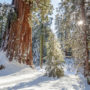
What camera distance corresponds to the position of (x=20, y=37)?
6469 mm

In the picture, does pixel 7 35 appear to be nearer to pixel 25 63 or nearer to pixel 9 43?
pixel 9 43

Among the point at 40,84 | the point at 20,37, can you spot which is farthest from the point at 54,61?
the point at 20,37

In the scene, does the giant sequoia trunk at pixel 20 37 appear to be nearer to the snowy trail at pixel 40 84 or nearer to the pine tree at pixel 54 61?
the pine tree at pixel 54 61

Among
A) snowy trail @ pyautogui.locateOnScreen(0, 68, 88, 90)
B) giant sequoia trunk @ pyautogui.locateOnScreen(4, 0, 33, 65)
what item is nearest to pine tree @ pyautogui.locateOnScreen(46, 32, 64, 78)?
snowy trail @ pyautogui.locateOnScreen(0, 68, 88, 90)

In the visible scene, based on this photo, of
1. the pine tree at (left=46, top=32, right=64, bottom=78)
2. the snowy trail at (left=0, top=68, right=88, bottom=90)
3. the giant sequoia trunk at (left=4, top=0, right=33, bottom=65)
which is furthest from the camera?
the giant sequoia trunk at (left=4, top=0, right=33, bottom=65)

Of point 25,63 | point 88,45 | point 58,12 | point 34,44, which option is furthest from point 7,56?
point 34,44

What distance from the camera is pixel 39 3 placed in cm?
673

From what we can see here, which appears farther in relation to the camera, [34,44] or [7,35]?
[34,44]

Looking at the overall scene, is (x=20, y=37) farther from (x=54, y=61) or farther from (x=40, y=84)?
(x=40, y=84)

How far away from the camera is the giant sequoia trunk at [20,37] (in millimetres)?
6312

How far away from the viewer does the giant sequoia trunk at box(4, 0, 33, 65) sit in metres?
6.31

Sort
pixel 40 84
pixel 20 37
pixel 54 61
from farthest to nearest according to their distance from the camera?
pixel 20 37 → pixel 54 61 → pixel 40 84

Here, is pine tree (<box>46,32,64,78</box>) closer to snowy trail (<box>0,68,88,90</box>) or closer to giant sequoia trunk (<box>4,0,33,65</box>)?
snowy trail (<box>0,68,88,90</box>)

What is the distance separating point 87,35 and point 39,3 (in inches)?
163
